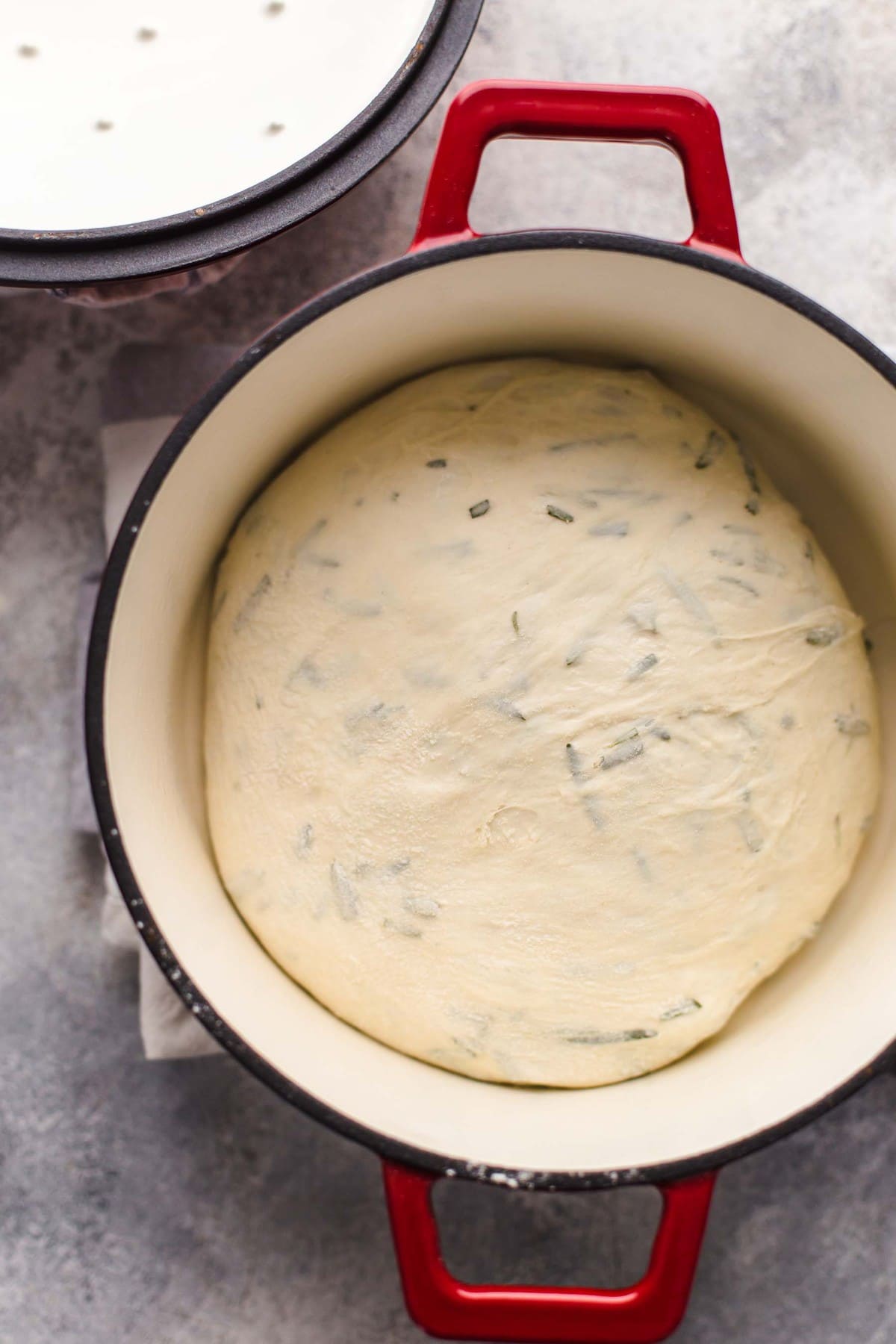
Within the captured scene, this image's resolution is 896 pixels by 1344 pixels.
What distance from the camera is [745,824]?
626 millimetres

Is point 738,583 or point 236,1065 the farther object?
point 236,1065

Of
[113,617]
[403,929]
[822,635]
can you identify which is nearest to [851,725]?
[822,635]

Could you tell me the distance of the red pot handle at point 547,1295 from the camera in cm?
54

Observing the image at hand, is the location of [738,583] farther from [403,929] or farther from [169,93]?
[169,93]

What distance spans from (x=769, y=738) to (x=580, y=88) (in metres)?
0.37

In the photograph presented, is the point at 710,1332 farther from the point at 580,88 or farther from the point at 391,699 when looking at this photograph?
the point at 580,88

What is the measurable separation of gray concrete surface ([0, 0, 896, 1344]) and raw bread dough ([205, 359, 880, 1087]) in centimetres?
20

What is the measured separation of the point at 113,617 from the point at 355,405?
232mm

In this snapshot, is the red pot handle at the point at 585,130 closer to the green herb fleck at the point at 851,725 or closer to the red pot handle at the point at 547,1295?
the green herb fleck at the point at 851,725

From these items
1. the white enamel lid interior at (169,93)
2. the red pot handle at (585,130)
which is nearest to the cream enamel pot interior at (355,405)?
the red pot handle at (585,130)

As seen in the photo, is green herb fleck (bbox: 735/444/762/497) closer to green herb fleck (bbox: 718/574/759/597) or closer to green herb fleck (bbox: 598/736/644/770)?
green herb fleck (bbox: 718/574/759/597)

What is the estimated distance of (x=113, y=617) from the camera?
54 centimetres

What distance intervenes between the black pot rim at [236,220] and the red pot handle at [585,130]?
0.18ft

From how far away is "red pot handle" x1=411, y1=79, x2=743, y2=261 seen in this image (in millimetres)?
530
